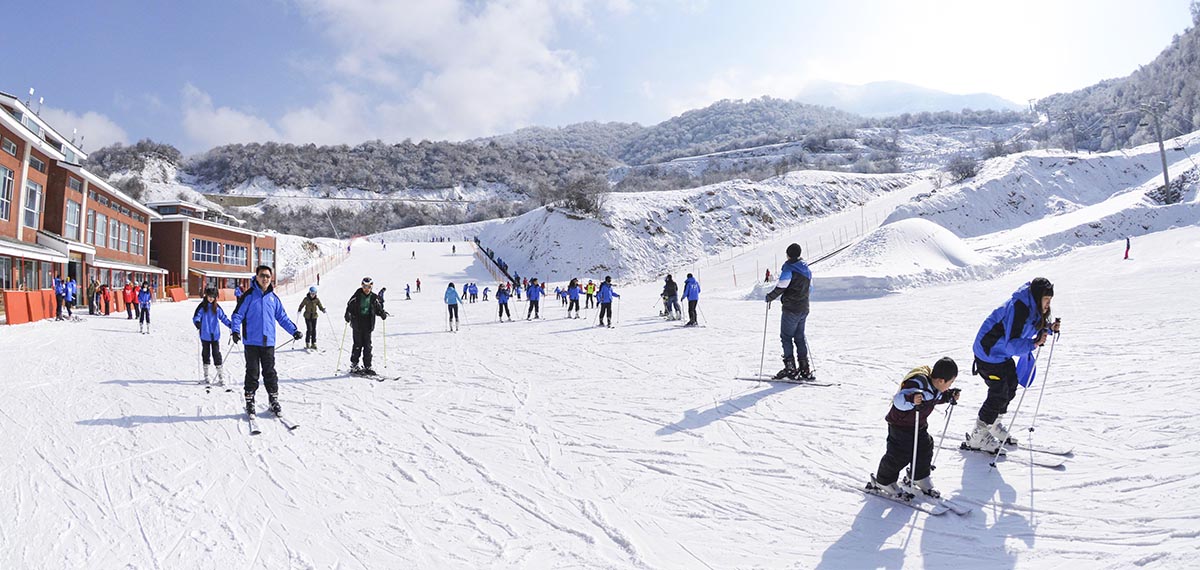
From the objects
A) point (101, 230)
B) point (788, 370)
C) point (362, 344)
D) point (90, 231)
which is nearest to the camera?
point (788, 370)

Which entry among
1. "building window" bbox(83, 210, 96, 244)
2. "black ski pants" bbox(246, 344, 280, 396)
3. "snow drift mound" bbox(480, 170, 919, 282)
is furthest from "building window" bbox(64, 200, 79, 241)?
"black ski pants" bbox(246, 344, 280, 396)

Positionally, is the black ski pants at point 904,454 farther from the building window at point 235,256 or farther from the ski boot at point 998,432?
the building window at point 235,256

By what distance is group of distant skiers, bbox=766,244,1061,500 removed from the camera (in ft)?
14.2

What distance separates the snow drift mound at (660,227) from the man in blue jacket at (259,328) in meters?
36.0

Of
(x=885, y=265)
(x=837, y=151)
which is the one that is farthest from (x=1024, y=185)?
→ (x=837, y=151)

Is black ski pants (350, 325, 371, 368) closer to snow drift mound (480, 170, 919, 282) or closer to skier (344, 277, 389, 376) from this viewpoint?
skier (344, 277, 389, 376)

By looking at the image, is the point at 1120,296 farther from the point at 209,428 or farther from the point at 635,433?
the point at 209,428

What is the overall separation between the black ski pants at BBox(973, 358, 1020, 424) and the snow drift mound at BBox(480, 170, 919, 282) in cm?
3757

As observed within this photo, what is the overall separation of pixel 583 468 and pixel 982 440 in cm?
367

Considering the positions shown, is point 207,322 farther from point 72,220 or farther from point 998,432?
point 72,220

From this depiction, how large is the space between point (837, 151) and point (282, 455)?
128 m

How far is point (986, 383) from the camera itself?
17.1 ft

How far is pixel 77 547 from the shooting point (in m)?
3.97

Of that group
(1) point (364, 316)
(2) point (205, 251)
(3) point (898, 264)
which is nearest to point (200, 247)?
(2) point (205, 251)
